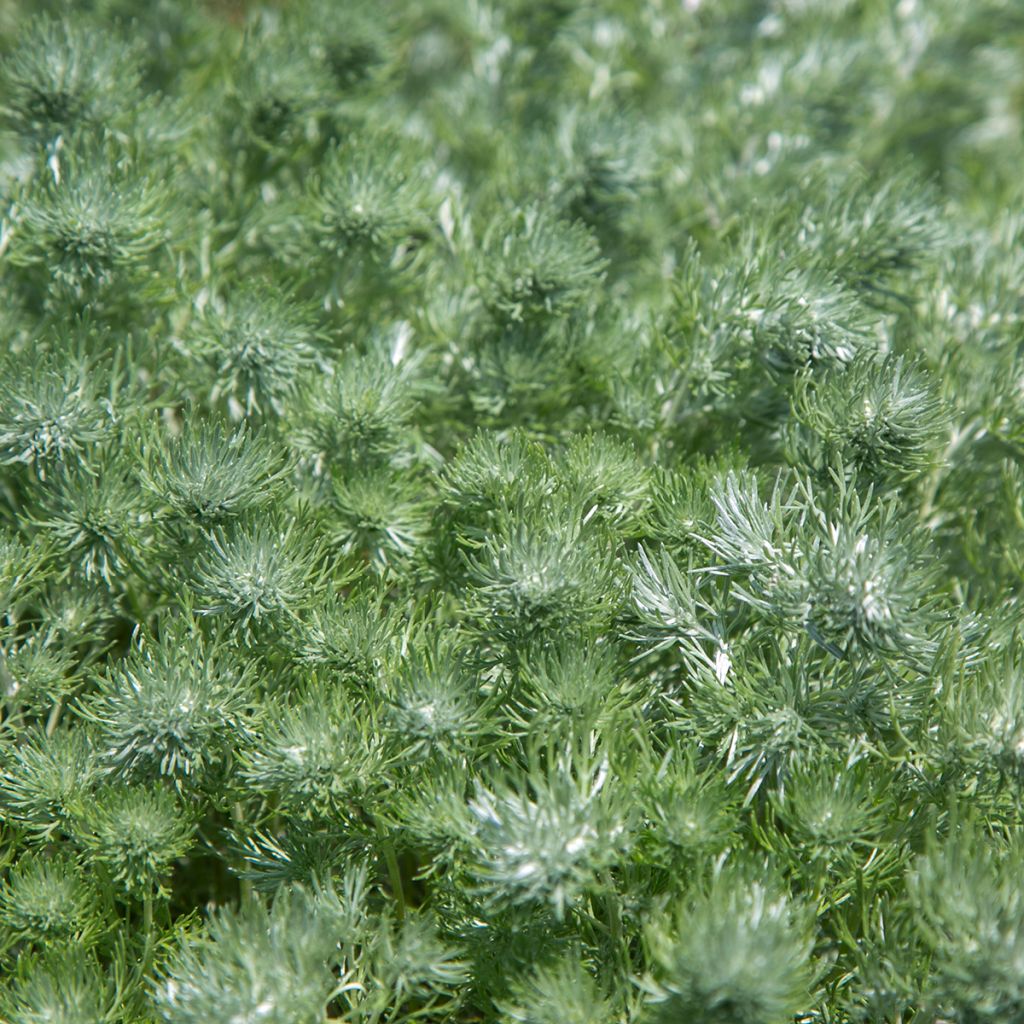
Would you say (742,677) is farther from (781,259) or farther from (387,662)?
(781,259)

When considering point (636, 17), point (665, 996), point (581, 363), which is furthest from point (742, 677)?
point (636, 17)

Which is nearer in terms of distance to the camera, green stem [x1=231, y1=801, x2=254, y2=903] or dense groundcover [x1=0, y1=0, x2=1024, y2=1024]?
dense groundcover [x1=0, y1=0, x2=1024, y2=1024]

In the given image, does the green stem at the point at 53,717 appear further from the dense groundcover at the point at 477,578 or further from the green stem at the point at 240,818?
the green stem at the point at 240,818

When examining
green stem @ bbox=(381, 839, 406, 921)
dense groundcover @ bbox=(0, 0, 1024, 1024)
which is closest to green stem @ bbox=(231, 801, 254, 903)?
dense groundcover @ bbox=(0, 0, 1024, 1024)

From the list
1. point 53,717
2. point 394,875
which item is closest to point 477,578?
point 394,875

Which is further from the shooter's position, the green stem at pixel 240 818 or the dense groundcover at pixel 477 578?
the green stem at pixel 240 818

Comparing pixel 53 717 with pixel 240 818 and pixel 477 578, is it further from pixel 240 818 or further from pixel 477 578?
pixel 477 578

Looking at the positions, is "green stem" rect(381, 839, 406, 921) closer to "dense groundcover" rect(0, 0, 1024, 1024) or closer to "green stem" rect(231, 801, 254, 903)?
"dense groundcover" rect(0, 0, 1024, 1024)

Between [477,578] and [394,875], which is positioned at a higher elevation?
[477,578]

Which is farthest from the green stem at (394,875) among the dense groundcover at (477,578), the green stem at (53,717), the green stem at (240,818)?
the green stem at (53,717)
